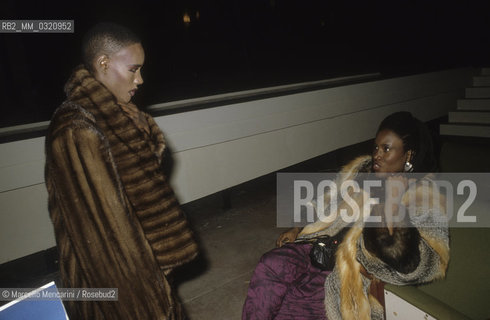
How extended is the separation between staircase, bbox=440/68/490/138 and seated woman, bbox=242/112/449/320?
5.05m

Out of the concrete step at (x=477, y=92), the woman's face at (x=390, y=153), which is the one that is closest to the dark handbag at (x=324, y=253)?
the woman's face at (x=390, y=153)

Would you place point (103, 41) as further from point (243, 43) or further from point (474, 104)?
point (474, 104)

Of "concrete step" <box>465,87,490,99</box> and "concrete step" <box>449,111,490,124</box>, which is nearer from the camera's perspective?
"concrete step" <box>449,111,490,124</box>

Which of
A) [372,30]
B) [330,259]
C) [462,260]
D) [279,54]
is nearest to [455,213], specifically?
[462,260]

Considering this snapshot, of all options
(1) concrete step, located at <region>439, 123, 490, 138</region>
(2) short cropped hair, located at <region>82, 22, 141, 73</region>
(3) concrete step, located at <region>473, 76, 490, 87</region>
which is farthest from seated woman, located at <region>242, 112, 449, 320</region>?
(3) concrete step, located at <region>473, 76, 490, 87</region>

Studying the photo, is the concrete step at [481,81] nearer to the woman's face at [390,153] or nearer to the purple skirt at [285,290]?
the woman's face at [390,153]

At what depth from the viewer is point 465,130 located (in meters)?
5.99

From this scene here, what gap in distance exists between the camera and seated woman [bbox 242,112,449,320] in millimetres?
1573

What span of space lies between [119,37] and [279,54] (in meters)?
3.64

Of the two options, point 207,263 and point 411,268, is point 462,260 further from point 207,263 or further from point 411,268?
point 207,263

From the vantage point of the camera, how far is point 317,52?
5.20 m

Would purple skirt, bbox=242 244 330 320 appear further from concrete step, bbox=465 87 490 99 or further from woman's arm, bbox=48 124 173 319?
concrete step, bbox=465 87 490 99

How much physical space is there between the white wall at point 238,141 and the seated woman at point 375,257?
1910mm

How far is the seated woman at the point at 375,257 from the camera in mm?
1573
